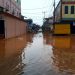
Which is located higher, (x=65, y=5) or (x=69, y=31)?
(x=65, y=5)

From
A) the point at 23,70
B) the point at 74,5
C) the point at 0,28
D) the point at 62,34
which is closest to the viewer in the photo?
the point at 23,70

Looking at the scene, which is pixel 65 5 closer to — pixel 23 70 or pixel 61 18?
pixel 61 18

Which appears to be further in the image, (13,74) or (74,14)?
(74,14)

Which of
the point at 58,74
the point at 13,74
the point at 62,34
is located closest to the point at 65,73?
the point at 58,74

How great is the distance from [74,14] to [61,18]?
3.18 meters

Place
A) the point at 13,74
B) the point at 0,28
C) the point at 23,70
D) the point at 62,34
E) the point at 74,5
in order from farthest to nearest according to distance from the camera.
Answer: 1. the point at 74,5
2. the point at 62,34
3. the point at 0,28
4. the point at 23,70
5. the point at 13,74

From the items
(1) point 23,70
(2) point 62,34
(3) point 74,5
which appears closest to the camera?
(1) point 23,70

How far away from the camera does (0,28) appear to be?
38906 mm

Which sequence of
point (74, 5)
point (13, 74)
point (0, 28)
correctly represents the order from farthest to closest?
point (74, 5), point (0, 28), point (13, 74)

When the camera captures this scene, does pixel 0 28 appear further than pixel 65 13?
No

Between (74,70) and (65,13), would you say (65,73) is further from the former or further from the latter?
(65,13)

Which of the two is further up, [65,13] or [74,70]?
[65,13]

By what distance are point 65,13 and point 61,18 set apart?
4.92 ft

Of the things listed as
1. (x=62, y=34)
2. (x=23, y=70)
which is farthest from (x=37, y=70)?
(x=62, y=34)
